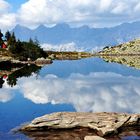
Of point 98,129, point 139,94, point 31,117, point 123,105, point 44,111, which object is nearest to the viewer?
point 98,129

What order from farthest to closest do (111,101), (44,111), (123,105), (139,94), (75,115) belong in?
(139,94), (111,101), (123,105), (44,111), (75,115)

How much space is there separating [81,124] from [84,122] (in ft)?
1.61

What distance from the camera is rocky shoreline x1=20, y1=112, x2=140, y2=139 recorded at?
49094 mm

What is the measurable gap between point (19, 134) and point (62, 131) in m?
5.25

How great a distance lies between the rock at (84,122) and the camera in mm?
49400

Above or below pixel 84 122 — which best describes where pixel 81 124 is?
below

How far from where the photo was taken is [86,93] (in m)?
96.9

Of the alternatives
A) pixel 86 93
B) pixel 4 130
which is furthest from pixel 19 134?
pixel 86 93

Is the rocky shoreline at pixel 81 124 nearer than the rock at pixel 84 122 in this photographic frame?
Yes

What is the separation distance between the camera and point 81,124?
50188 mm

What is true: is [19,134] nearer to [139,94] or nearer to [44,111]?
[44,111]

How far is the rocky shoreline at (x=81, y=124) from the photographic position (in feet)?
161

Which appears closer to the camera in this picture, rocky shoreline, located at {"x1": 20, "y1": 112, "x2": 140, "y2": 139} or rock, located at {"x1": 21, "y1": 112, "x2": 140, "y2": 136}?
rocky shoreline, located at {"x1": 20, "y1": 112, "x2": 140, "y2": 139}

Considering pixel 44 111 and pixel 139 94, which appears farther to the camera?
pixel 139 94
